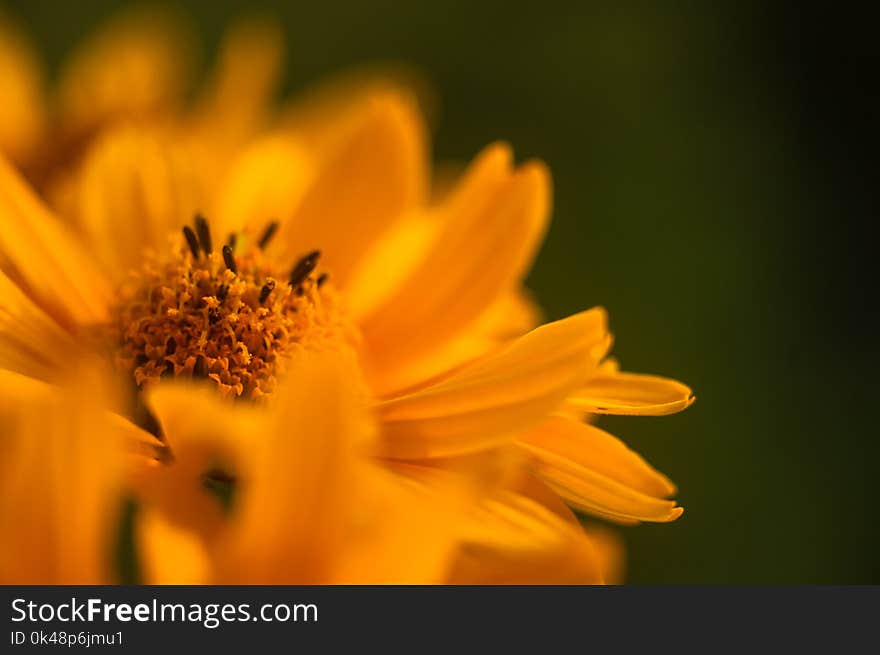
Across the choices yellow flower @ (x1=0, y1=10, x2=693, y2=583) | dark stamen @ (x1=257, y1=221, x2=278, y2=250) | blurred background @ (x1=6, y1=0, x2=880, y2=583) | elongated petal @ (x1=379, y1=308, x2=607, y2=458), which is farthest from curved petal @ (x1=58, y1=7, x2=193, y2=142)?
elongated petal @ (x1=379, y1=308, x2=607, y2=458)

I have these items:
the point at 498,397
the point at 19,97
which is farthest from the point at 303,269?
the point at 19,97

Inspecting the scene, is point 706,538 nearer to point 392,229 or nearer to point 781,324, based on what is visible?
point 781,324

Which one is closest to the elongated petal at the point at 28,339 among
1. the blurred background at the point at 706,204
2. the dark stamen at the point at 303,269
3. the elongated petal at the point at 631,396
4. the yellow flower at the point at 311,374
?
the yellow flower at the point at 311,374

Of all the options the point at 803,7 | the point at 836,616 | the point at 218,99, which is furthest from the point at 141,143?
the point at 803,7

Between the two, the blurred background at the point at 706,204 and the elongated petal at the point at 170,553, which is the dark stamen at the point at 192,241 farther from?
the blurred background at the point at 706,204

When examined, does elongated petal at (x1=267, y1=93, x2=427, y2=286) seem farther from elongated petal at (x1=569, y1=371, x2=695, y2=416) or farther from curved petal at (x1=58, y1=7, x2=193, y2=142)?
curved petal at (x1=58, y1=7, x2=193, y2=142)
